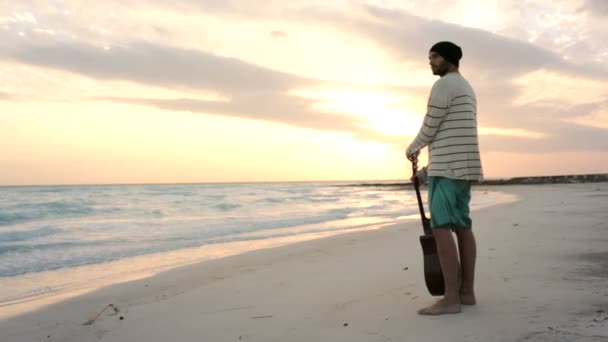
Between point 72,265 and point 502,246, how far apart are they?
645 centimetres

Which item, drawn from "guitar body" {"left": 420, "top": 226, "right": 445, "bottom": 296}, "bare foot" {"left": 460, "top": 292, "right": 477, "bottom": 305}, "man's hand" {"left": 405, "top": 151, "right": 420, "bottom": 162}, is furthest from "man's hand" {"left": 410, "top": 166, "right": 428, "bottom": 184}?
"bare foot" {"left": 460, "top": 292, "right": 477, "bottom": 305}

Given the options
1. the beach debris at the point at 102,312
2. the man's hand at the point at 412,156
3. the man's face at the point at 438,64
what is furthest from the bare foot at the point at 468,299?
the beach debris at the point at 102,312

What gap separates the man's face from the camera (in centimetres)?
317

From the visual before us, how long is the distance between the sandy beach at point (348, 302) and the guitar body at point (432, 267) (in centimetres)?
23

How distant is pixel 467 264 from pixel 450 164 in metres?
0.73

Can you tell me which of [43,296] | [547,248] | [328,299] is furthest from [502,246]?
[43,296]

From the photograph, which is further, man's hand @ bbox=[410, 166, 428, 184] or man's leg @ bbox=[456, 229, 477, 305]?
man's hand @ bbox=[410, 166, 428, 184]

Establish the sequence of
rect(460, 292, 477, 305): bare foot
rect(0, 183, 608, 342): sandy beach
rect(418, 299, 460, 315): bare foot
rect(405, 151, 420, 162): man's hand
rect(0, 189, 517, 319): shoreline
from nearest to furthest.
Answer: rect(0, 183, 608, 342): sandy beach
rect(418, 299, 460, 315): bare foot
rect(460, 292, 477, 305): bare foot
rect(405, 151, 420, 162): man's hand
rect(0, 189, 517, 319): shoreline

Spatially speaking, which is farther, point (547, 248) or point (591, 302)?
point (547, 248)

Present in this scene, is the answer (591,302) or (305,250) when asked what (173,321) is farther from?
(305,250)

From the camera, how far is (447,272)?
305 centimetres

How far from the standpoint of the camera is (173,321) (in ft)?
11.9

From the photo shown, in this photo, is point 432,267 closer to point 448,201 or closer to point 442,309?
point 442,309

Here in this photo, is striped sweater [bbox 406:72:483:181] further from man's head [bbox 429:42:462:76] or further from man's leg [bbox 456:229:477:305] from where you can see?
→ man's leg [bbox 456:229:477:305]
